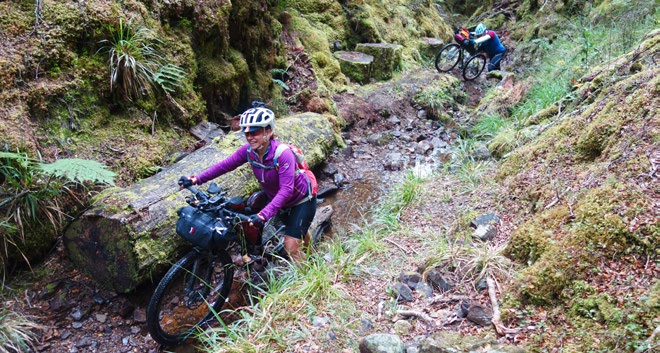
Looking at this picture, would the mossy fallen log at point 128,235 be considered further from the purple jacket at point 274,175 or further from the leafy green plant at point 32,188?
the purple jacket at point 274,175

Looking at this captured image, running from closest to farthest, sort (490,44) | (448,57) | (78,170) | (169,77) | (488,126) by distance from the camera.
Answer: (78,170) → (169,77) → (488,126) → (490,44) → (448,57)

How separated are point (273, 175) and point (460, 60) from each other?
401 inches

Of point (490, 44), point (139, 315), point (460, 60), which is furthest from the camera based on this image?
point (460, 60)

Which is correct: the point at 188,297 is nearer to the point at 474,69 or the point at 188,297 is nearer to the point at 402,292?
the point at 402,292

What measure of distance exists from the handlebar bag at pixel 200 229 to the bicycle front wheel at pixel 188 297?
12.7 inches

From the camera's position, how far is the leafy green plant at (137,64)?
5.12 meters

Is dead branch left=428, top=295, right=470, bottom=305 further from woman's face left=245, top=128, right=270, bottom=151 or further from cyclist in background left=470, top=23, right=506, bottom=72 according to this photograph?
cyclist in background left=470, top=23, right=506, bottom=72

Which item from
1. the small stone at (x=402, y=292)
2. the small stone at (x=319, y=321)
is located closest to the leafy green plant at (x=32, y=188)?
the small stone at (x=319, y=321)

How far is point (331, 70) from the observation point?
991cm

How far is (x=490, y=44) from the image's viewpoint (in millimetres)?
12203

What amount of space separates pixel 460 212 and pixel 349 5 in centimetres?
924

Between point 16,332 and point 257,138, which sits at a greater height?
point 257,138

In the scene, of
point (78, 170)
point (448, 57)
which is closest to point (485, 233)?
point (78, 170)

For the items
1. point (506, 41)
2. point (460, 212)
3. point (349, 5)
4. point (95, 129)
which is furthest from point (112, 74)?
point (506, 41)
